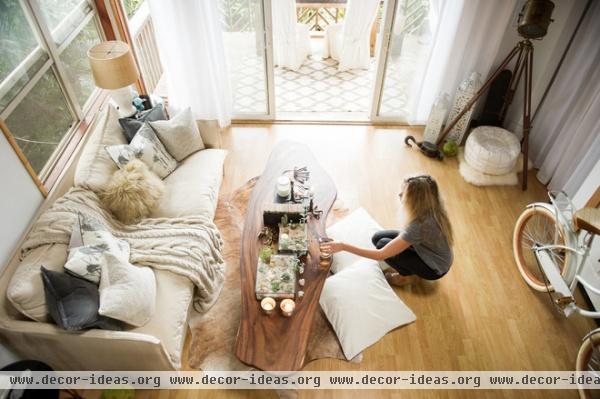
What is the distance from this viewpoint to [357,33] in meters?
4.73

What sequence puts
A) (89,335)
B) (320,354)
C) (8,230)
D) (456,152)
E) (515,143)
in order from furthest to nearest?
(456,152)
(515,143)
(320,354)
(8,230)
(89,335)

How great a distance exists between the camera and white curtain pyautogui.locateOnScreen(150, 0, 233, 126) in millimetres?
3260

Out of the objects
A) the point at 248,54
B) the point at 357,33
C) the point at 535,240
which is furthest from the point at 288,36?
the point at 535,240

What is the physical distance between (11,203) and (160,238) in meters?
0.82

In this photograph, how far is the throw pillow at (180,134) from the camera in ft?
9.66

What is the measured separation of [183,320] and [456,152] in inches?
117

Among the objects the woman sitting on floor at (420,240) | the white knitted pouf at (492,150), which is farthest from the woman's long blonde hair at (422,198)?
the white knitted pouf at (492,150)

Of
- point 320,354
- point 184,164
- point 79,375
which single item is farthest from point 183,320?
point 184,164

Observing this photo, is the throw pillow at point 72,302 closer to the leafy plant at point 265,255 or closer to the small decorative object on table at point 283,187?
the leafy plant at point 265,255

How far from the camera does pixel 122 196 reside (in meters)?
2.50

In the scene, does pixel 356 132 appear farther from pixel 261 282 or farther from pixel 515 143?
pixel 261 282

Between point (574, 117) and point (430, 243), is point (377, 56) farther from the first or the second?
point (430, 243)

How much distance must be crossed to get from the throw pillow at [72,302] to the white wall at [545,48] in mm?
3875

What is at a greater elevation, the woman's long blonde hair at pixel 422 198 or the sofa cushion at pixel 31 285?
the woman's long blonde hair at pixel 422 198
